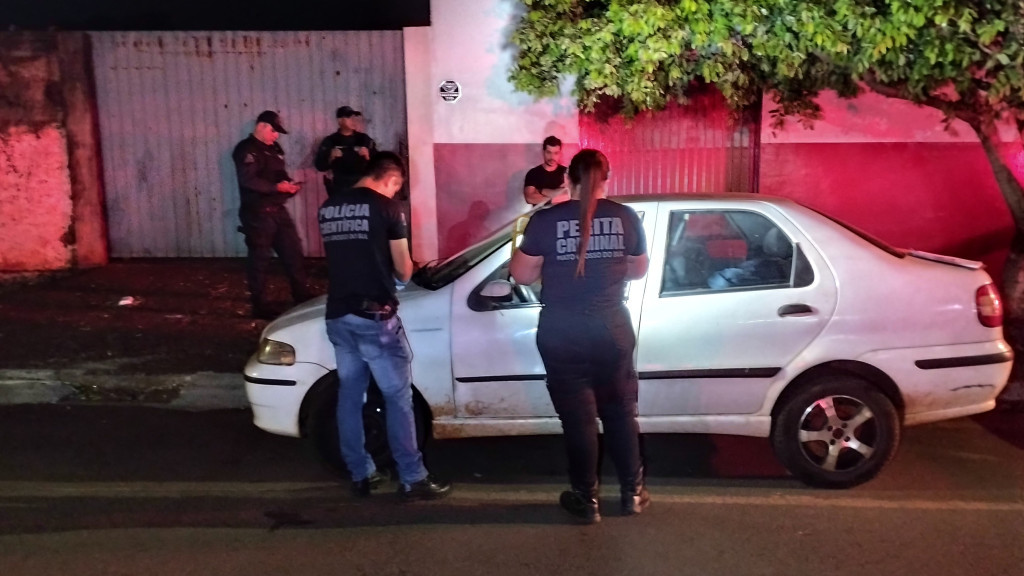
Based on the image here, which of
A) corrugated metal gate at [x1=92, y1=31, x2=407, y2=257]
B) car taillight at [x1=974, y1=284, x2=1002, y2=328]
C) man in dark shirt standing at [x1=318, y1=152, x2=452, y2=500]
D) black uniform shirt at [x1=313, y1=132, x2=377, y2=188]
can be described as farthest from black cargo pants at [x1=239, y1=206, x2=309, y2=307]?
car taillight at [x1=974, y1=284, x2=1002, y2=328]

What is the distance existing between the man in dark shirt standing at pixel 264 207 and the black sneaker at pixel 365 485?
11.1ft

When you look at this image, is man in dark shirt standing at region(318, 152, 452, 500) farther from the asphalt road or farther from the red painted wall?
the red painted wall

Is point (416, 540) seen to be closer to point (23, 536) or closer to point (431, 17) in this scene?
point (23, 536)

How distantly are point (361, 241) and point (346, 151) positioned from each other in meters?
3.97

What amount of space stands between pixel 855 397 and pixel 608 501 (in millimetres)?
1306

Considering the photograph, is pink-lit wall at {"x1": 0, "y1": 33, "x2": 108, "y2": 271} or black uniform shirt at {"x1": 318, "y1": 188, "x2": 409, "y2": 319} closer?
black uniform shirt at {"x1": 318, "y1": 188, "x2": 409, "y2": 319}

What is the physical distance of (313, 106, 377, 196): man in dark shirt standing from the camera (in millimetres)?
8102

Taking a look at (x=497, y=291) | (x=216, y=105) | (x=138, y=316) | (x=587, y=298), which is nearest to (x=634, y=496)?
(x=587, y=298)

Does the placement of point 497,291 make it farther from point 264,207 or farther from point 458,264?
point 264,207

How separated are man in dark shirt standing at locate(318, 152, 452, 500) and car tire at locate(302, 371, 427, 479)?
23 cm

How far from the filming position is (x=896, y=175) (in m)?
9.02

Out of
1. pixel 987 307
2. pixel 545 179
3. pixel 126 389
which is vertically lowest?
pixel 126 389

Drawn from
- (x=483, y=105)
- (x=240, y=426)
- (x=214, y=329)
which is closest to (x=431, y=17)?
(x=483, y=105)

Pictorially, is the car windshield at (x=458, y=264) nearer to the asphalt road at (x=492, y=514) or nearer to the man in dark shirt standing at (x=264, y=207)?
the asphalt road at (x=492, y=514)
